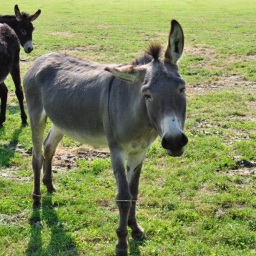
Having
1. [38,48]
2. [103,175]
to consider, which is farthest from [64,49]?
[103,175]

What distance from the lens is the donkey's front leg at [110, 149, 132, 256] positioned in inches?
153

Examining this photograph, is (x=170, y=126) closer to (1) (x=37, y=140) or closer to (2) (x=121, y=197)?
(2) (x=121, y=197)

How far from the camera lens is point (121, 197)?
12.7ft

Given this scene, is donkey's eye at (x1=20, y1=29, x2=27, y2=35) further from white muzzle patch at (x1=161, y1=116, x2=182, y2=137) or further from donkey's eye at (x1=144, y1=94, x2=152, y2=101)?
white muzzle patch at (x1=161, y1=116, x2=182, y2=137)

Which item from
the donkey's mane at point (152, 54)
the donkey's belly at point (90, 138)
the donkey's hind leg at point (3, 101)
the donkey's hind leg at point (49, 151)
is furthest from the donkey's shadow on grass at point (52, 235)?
the donkey's hind leg at point (3, 101)

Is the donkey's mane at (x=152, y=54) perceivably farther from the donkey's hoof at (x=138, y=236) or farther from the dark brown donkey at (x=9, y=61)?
the dark brown donkey at (x=9, y=61)

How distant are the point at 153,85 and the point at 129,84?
605mm

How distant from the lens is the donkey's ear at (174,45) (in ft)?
11.1

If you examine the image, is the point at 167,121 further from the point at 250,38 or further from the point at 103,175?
the point at 250,38

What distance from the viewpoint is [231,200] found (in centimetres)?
510

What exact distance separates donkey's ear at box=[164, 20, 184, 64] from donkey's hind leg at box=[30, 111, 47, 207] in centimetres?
206

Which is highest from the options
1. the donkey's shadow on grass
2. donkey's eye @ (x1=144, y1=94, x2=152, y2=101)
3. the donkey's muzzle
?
donkey's eye @ (x1=144, y1=94, x2=152, y2=101)

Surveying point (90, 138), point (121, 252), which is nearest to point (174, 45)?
point (90, 138)

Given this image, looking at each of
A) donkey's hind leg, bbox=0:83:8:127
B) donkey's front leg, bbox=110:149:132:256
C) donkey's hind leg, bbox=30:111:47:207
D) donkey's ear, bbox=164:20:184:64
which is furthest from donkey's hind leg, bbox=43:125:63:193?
donkey's hind leg, bbox=0:83:8:127
